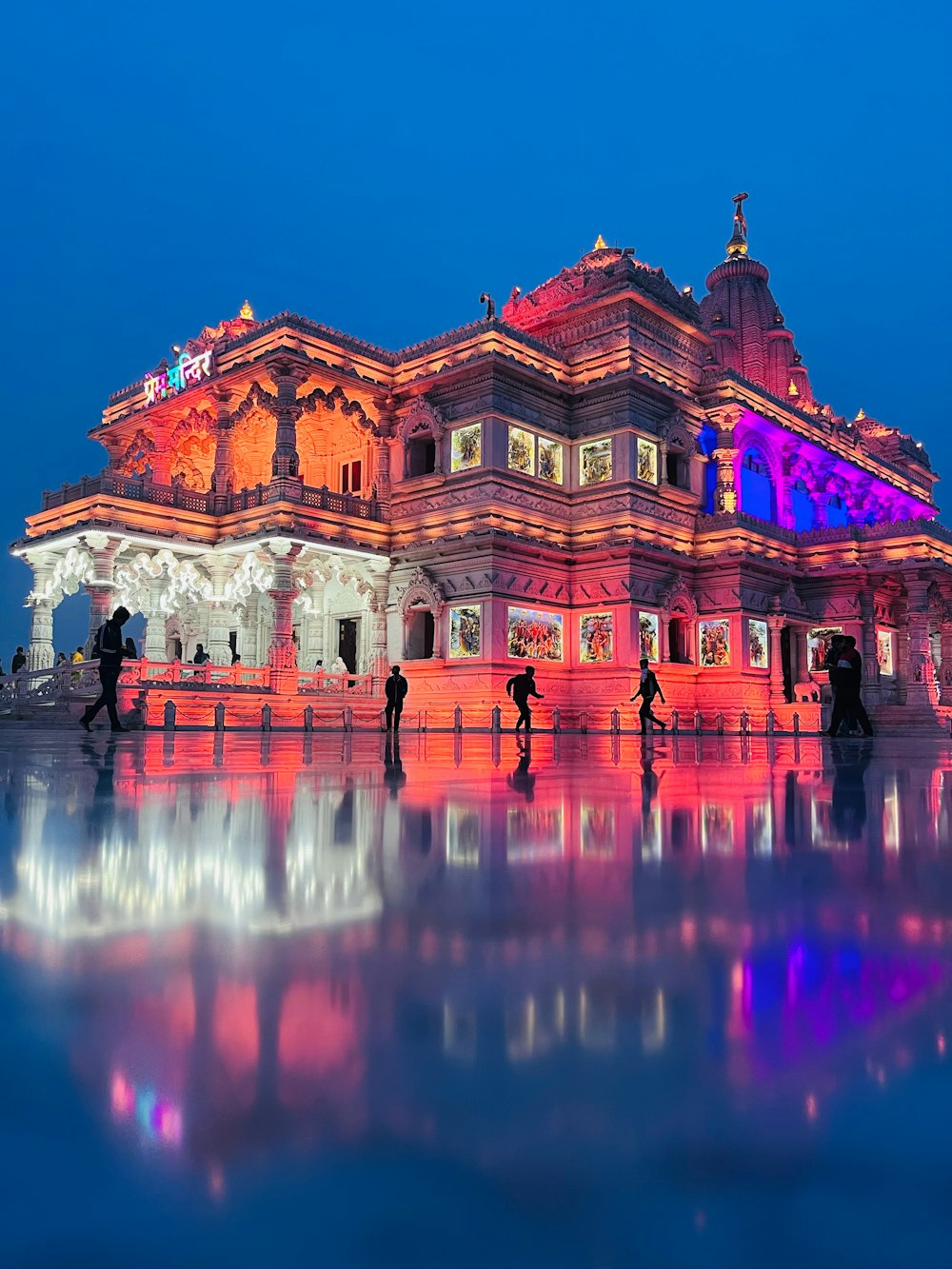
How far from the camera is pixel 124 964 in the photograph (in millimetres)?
1668

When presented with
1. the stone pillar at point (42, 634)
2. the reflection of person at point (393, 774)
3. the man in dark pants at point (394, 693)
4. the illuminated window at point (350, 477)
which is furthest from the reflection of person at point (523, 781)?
the illuminated window at point (350, 477)

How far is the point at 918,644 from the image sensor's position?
34031mm

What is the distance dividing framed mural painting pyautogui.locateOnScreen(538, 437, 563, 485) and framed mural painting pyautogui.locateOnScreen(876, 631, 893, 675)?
14.8 meters

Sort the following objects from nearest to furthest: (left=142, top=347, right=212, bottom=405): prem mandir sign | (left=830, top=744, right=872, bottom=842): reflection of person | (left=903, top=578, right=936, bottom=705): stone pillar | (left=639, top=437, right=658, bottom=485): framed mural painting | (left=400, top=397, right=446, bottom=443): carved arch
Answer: (left=830, top=744, right=872, bottom=842): reflection of person
(left=400, top=397, right=446, bottom=443): carved arch
(left=142, top=347, right=212, bottom=405): prem mandir sign
(left=639, top=437, right=658, bottom=485): framed mural painting
(left=903, top=578, right=936, bottom=705): stone pillar

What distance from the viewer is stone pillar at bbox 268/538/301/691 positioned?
87.0 ft

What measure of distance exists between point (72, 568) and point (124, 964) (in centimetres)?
3041

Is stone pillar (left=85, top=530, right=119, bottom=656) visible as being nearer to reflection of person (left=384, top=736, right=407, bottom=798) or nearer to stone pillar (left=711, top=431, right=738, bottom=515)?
reflection of person (left=384, top=736, right=407, bottom=798)

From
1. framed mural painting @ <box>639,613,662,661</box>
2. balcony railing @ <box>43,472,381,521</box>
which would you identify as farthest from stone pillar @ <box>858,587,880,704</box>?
balcony railing @ <box>43,472,381,521</box>

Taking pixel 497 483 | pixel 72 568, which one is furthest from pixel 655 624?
pixel 72 568

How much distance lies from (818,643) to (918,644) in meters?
3.58

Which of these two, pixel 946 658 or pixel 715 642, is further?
pixel 946 658

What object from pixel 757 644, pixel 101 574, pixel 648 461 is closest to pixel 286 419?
pixel 101 574

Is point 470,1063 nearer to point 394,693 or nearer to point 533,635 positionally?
point 394,693

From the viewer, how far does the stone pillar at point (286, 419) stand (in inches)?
1128
